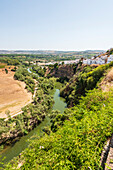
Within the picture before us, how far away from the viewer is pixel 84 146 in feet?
12.1

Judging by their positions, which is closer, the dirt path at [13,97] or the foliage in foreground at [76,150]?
the foliage in foreground at [76,150]

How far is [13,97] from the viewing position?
34.3 metres

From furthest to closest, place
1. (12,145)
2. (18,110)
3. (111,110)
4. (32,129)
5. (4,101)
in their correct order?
(4,101) → (18,110) → (32,129) → (12,145) → (111,110)

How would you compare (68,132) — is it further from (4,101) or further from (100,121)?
(4,101)

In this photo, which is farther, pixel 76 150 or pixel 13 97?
pixel 13 97

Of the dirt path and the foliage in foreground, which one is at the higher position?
the foliage in foreground

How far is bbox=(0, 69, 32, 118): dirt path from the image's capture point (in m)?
26.5

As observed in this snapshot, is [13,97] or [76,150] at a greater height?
[76,150]

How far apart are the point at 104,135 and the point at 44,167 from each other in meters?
2.75

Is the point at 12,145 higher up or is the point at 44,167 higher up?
the point at 44,167

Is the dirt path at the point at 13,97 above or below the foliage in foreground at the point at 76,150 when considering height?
below

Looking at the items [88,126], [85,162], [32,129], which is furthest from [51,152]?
[32,129]

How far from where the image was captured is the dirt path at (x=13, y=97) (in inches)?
1041

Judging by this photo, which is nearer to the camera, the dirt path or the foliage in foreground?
the foliage in foreground
